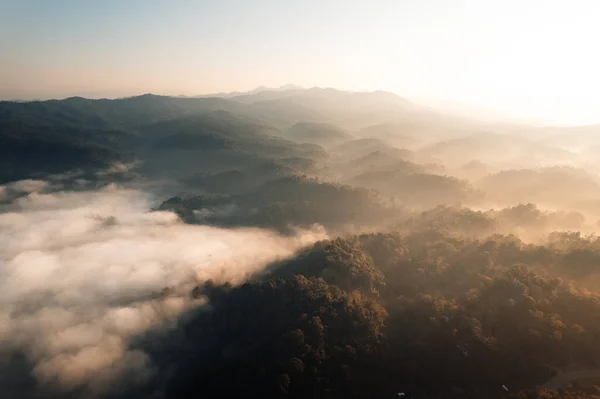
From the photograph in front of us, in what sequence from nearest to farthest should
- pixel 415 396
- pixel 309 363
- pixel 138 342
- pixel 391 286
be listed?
pixel 415 396 < pixel 309 363 < pixel 138 342 < pixel 391 286

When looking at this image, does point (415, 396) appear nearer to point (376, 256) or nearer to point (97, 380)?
point (376, 256)

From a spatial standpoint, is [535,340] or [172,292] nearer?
[535,340]

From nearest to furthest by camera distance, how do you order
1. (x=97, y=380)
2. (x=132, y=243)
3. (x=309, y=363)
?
1. (x=309, y=363)
2. (x=97, y=380)
3. (x=132, y=243)

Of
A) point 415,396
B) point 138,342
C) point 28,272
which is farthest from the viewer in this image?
point 28,272

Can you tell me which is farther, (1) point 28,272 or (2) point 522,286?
(1) point 28,272

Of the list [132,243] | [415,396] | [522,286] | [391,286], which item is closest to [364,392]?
[415,396]

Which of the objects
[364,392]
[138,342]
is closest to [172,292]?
[138,342]

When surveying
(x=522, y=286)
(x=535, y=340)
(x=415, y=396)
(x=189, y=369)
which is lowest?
(x=189, y=369)

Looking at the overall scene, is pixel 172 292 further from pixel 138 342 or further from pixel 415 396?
pixel 415 396

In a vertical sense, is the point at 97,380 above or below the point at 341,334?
below
